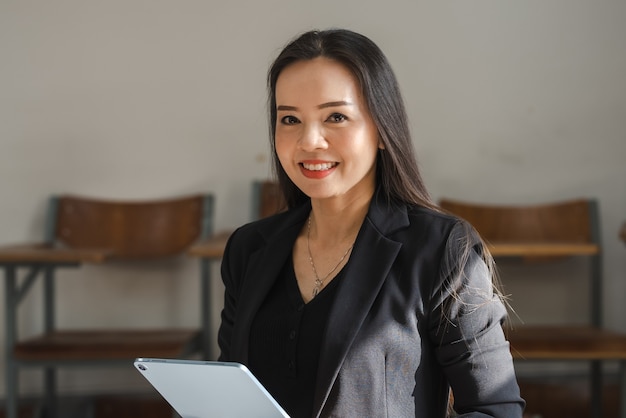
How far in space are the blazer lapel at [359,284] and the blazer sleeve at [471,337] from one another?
0.10 metres

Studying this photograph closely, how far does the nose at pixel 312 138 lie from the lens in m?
1.22

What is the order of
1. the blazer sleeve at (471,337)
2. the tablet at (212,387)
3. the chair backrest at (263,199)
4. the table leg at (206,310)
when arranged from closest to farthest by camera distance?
the tablet at (212,387), the blazer sleeve at (471,337), the table leg at (206,310), the chair backrest at (263,199)

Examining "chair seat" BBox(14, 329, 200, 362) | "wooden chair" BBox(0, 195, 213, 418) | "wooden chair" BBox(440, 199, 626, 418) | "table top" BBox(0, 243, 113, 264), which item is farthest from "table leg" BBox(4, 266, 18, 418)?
"wooden chair" BBox(440, 199, 626, 418)

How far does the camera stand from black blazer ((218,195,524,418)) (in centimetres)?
117

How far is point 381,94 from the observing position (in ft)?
4.13

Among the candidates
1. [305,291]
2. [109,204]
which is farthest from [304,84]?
[109,204]

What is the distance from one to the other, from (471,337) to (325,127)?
41 cm

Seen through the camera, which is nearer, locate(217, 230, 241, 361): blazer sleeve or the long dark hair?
the long dark hair

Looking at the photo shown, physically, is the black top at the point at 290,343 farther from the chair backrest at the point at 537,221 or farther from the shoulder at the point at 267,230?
the chair backrest at the point at 537,221

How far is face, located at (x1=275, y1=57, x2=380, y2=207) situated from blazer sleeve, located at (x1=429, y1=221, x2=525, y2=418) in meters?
0.21

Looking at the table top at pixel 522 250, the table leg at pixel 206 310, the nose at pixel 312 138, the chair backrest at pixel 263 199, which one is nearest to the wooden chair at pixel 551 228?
the table top at pixel 522 250

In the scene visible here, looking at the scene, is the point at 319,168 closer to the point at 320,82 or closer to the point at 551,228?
the point at 320,82

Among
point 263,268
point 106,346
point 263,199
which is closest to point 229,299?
point 263,268

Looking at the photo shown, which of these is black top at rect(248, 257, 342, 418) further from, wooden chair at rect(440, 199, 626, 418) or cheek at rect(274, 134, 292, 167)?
wooden chair at rect(440, 199, 626, 418)
